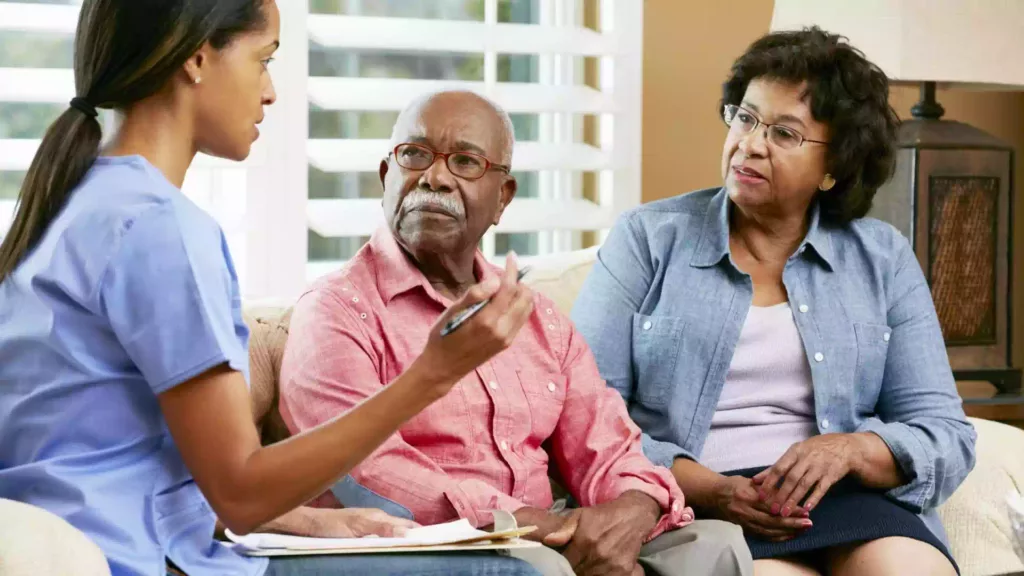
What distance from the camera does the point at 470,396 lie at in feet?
6.23

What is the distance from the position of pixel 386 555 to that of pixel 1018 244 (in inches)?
105

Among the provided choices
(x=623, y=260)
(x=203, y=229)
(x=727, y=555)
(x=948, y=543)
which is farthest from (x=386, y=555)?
(x=948, y=543)

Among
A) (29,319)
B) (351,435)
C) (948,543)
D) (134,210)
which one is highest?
(134,210)

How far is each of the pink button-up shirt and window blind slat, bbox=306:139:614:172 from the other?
2.25 feet

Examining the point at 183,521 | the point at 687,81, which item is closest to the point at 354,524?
the point at 183,521

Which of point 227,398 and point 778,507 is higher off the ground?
point 227,398

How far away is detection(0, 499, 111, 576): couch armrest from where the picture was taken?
1.15 m

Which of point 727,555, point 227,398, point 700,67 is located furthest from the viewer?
point 700,67

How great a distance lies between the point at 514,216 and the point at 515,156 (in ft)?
0.44

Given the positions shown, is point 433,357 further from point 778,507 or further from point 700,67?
point 700,67

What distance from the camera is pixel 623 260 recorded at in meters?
2.26

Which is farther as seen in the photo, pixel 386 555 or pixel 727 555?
pixel 727 555

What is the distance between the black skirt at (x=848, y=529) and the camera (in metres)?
1.98

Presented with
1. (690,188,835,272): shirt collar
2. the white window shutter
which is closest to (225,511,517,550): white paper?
(690,188,835,272): shirt collar
